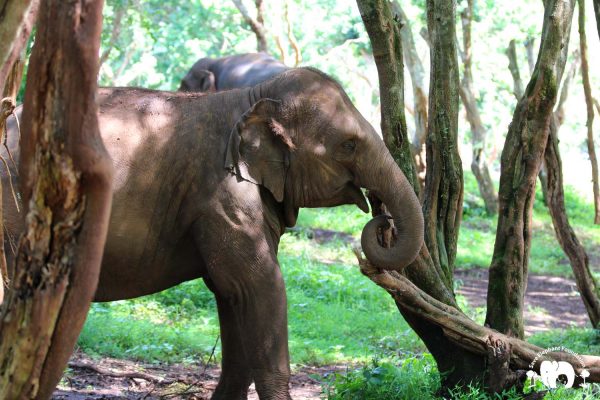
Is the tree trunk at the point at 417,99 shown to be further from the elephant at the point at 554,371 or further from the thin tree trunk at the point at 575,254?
the elephant at the point at 554,371

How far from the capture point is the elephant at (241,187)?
5.54 m

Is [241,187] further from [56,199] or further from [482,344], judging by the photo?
[56,199]

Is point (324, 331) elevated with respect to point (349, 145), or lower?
lower

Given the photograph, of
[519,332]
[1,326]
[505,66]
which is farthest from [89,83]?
[505,66]

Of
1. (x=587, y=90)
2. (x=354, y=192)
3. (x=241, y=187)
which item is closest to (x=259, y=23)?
(x=587, y=90)

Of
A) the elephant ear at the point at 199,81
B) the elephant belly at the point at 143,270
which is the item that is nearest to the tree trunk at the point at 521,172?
the elephant belly at the point at 143,270

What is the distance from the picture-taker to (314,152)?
5824mm

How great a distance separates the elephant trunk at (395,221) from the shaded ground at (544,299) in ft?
16.3

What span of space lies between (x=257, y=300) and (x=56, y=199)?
2.52 metres

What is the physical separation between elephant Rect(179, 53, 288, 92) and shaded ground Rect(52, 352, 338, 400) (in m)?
5.66

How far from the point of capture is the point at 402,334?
9172 mm

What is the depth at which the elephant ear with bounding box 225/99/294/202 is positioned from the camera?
565 cm

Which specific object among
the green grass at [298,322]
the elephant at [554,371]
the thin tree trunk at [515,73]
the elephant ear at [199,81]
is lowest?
the green grass at [298,322]

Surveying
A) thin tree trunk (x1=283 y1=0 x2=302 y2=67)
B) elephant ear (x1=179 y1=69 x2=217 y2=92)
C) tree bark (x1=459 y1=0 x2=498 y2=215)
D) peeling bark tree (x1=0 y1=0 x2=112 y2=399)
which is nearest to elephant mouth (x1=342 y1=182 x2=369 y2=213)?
peeling bark tree (x1=0 y1=0 x2=112 y2=399)
